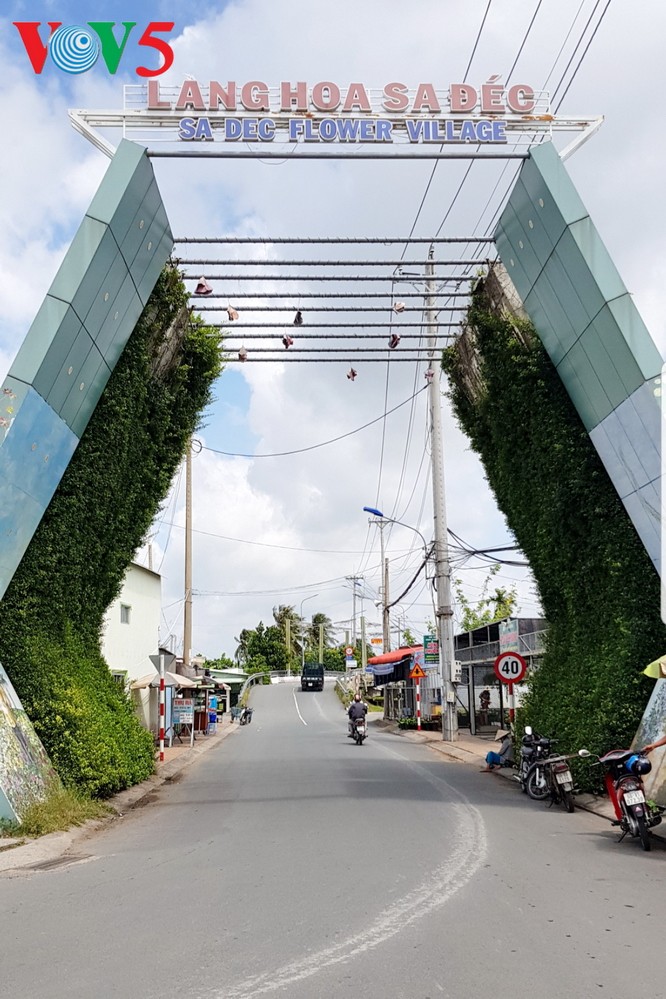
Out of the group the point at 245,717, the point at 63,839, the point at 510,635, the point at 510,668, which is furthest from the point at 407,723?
the point at 63,839

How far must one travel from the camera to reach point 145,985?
5035 millimetres

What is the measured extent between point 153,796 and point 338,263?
10.8 metres

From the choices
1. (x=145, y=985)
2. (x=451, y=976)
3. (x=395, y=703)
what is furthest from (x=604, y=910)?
(x=395, y=703)

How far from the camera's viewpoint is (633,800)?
10.1 meters

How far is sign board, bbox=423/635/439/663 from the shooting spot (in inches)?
1336

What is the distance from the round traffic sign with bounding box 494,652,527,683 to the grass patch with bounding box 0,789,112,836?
33.0 feet

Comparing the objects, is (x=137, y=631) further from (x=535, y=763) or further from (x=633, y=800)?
(x=633, y=800)

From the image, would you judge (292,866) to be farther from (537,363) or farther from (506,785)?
(537,363)

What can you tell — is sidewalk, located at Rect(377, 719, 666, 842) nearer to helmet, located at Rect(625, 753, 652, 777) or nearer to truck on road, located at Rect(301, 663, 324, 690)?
helmet, located at Rect(625, 753, 652, 777)

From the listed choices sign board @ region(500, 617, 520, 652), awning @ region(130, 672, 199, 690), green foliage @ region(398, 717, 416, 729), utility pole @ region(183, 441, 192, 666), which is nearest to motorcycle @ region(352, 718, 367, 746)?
sign board @ region(500, 617, 520, 652)

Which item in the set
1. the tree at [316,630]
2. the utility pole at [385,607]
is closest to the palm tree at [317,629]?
the tree at [316,630]

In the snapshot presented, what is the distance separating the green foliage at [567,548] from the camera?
14188mm

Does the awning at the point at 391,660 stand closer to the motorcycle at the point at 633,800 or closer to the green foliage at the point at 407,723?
the green foliage at the point at 407,723

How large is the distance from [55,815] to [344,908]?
6.57 metres
